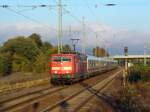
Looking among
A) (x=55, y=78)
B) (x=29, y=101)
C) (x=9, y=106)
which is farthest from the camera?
(x=55, y=78)

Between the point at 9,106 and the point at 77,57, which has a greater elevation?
the point at 77,57

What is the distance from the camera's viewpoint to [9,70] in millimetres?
72250

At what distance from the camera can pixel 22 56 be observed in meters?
83.4

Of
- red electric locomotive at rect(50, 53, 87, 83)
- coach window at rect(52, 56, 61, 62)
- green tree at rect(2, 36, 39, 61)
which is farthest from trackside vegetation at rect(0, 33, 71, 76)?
red electric locomotive at rect(50, 53, 87, 83)

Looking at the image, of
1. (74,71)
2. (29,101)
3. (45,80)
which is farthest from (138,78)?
(29,101)

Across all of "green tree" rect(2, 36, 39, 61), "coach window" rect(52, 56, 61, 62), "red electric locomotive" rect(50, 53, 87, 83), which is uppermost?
"green tree" rect(2, 36, 39, 61)

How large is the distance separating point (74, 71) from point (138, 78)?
20.8 ft

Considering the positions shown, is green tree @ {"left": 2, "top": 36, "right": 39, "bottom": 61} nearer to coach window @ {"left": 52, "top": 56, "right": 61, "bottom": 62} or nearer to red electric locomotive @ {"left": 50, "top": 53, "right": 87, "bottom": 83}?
coach window @ {"left": 52, "top": 56, "right": 61, "bottom": 62}

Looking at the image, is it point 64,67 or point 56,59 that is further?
point 56,59

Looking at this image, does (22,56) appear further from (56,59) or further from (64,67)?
(64,67)

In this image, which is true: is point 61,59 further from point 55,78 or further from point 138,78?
point 138,78

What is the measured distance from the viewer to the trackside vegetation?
194 ft

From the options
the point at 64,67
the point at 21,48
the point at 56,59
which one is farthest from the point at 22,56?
the point at 64,67

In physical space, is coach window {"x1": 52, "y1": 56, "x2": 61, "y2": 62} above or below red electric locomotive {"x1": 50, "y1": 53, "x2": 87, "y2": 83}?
above
